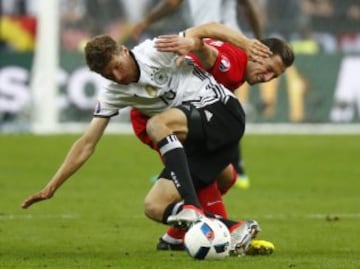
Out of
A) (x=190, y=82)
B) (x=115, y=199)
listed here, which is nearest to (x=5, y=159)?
(x=115, y=199)

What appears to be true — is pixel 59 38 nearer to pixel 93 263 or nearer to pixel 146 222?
pixel 146 222

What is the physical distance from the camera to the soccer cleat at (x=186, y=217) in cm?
796

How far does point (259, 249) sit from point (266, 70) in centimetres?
132

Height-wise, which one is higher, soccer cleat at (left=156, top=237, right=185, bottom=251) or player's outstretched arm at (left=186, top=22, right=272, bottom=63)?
player's outstretched arm at (left=186, top=22, right=272, bottom=63)

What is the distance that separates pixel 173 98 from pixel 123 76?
1.77ft

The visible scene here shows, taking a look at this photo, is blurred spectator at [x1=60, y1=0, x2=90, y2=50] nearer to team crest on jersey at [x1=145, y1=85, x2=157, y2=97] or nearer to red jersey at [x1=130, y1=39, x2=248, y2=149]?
red jersey at [x1=130, y1=39, x2=248, y2=149]

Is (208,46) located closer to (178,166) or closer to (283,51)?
(283,51)

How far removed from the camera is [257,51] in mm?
8609

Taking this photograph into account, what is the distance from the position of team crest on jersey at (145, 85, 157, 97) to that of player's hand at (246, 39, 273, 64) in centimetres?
66

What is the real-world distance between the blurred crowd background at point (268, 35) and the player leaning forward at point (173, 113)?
13343 mm

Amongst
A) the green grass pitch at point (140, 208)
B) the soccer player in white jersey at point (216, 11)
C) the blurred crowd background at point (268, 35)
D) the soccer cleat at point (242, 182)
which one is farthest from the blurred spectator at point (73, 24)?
the soccer player in white jersey at point (216, 11)

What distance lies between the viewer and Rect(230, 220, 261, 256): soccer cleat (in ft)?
27.5

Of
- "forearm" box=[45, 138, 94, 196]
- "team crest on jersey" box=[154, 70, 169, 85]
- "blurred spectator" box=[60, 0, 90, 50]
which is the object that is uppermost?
"team crest on jersey" box=[154, 70, 169, 85]

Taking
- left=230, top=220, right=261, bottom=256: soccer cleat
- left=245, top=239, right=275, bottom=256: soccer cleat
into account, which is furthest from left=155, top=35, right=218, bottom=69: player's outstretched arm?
left=245, top=239, right=275, bottom=256: soccer cleat
